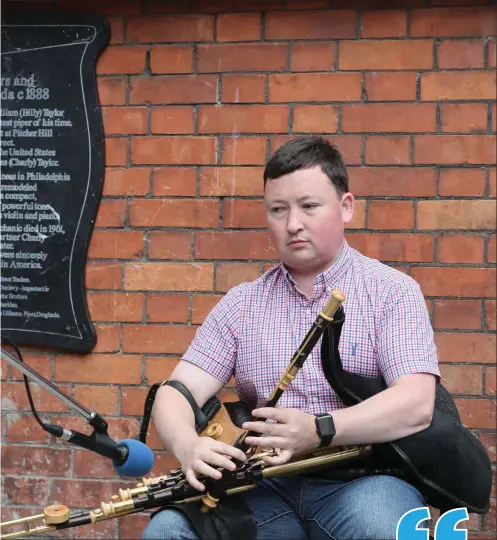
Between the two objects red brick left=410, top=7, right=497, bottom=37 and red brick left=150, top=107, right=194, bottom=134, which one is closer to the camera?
red brick left=410, top=7, right=497, bottom=37

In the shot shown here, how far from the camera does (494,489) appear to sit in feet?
9.61

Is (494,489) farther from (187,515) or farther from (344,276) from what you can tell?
(187,515)

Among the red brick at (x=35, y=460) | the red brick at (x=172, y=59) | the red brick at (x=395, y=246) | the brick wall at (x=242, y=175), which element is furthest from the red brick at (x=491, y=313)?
the red brick at (x=35, y=460)

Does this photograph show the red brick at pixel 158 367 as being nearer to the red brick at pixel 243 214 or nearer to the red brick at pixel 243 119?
the red brick at pixel 243 214

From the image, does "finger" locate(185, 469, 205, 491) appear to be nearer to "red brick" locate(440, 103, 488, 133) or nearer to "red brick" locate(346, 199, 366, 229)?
"red brick" locate(346, 199, 366, 229)

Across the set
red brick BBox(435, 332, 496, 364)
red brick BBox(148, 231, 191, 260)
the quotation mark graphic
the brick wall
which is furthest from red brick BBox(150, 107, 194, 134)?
the quotation mark graphic

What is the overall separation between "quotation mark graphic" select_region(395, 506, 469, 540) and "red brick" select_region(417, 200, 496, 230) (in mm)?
1159

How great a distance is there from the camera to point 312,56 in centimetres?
296

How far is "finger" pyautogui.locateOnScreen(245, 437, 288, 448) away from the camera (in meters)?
1.96

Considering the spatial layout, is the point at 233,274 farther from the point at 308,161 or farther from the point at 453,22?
the point at 453,22

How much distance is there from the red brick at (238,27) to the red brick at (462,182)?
887 millimetres

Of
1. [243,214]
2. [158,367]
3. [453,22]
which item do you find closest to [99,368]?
[158,367]

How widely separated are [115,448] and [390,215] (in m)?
1.45

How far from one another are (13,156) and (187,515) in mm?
1740
